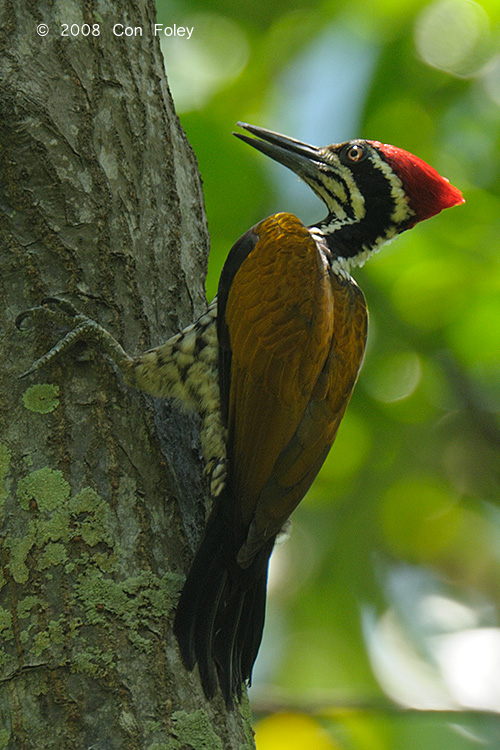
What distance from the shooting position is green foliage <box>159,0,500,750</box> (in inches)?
136

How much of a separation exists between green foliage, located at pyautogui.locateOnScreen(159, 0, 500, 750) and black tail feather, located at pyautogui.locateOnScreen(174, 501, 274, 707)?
3.56 ft

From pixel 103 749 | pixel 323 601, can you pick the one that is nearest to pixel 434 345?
pixel 323 601

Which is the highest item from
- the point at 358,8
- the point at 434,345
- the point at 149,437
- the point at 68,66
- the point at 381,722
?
the point at 358,8

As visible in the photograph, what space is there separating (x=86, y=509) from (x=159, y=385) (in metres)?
0.47

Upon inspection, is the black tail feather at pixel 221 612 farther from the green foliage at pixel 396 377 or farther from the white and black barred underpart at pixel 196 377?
the green foliage at pixel 396 377

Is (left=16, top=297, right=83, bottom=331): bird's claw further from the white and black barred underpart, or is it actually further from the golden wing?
the golden wing

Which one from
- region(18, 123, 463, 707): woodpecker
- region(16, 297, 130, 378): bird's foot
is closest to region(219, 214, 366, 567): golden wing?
region(18, 123, 463, 707): woodpecker

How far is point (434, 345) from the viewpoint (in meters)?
3.71

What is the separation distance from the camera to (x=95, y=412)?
2090 millimetres

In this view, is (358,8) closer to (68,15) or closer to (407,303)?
(407,303)

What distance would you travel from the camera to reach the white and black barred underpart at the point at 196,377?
2229 mm

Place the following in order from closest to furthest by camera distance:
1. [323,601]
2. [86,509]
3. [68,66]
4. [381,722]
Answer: [86,509], [68,66], [381,722], [323,601]

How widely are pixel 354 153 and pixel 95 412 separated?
1599mm

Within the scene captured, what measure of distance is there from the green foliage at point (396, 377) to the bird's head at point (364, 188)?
33 cm
